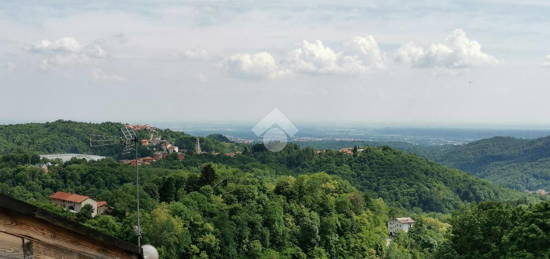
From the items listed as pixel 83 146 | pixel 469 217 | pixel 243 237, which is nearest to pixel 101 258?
pixel 469 217

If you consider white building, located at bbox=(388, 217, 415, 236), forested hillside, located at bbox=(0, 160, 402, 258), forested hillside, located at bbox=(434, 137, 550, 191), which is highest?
forested hillside, located at bbox=(0, 160, 402, 258)

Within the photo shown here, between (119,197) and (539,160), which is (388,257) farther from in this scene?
(539,160)

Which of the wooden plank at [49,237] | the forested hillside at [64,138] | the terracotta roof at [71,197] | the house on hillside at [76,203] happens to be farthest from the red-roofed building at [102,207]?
the forested hillside at [64,138]

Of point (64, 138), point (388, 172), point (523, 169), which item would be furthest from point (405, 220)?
point (523, 169)

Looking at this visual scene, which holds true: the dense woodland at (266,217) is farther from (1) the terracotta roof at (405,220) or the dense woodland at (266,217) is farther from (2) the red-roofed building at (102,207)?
(1) the terracotta roof at (405,220)

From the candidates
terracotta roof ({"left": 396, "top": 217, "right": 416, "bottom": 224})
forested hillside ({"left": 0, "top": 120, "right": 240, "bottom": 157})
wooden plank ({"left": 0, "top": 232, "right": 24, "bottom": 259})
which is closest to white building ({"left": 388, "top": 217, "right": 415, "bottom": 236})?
terracotta roof ({"left": 396, "top": 217, "right": 416, "bottom": 224})

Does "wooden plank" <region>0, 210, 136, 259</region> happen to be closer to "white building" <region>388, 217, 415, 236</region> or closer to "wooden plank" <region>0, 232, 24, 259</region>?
"wooden plank" <region>0, 232, 24, 259</region>
